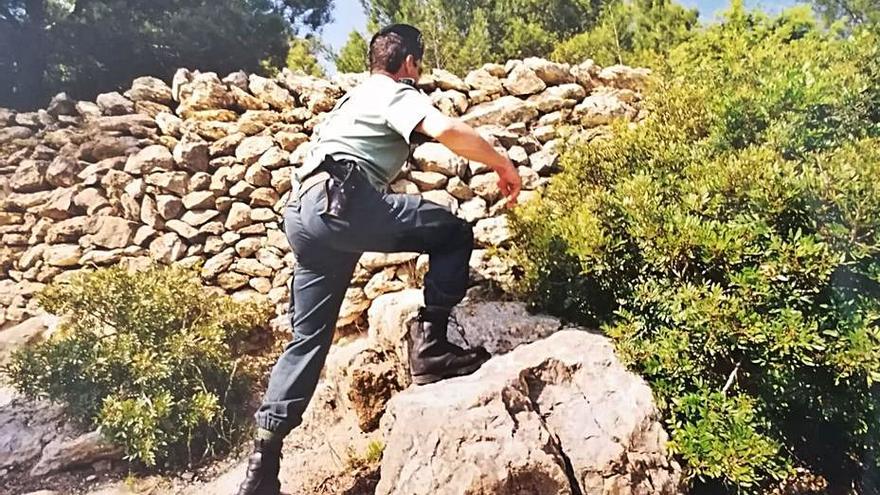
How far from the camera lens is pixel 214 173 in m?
2.62

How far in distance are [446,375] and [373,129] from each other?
0.67 meters

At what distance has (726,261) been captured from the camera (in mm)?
1468

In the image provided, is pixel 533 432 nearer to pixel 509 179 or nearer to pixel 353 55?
pixel 509 179

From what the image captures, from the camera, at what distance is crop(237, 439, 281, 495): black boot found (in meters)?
1.46

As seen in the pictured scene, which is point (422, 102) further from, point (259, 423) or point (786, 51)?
point (786, 51)

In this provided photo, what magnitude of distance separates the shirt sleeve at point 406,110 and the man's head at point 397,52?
0.14 metres

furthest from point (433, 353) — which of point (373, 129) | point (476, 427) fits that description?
point (373, 129)

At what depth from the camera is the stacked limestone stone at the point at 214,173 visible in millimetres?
2379

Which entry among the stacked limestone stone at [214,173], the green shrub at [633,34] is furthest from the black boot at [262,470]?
the green shrub at [633,34]

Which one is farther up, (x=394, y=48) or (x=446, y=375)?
(x=394, y=48)

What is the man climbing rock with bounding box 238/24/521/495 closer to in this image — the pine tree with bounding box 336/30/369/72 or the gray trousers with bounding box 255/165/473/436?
the gray trousers with bounding box 255/165/473/436

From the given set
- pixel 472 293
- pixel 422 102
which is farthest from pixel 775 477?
pixel 422 102

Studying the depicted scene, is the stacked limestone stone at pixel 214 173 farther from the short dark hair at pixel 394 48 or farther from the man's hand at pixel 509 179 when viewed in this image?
the short dark hair at pixel 394 48

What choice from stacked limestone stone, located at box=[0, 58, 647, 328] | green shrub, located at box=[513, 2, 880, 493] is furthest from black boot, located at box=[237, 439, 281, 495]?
green shrub, located at box=[513, 2, 880, 493]
